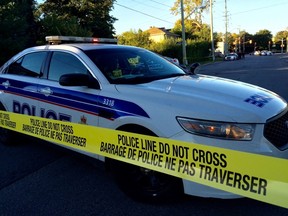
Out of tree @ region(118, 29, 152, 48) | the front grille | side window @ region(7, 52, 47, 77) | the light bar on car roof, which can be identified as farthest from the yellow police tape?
tree @ region(118, 29, 152, 48)

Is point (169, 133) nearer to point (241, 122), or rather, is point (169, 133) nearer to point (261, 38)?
point (241, 122)

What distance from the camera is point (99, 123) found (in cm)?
398

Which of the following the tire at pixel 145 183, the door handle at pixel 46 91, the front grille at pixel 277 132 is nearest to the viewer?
the front grille at pixel 277 132

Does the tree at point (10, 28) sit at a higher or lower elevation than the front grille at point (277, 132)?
higher

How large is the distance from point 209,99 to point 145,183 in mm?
1075

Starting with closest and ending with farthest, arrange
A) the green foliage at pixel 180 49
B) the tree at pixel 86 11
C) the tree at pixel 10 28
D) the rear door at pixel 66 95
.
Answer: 1. the rear door at pixel 66 95
2. the tree at pixel 10 28
3. the tree at pixel 86 11
4. the green foliage at pixel 180 49

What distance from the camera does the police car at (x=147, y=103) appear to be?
3.15m

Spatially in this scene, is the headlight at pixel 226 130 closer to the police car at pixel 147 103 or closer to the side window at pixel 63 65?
the police car at pixel 147 103

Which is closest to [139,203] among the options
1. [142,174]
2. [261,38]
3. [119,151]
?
[142,174]

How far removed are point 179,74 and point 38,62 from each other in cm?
206

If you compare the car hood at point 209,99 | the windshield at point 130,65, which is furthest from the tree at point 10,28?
the car hood at point 209,99

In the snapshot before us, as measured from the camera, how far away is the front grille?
126 inches

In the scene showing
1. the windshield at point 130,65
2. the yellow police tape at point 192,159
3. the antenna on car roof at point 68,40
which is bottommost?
the yellow police tape at point 192,159

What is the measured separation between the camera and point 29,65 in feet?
17.7
